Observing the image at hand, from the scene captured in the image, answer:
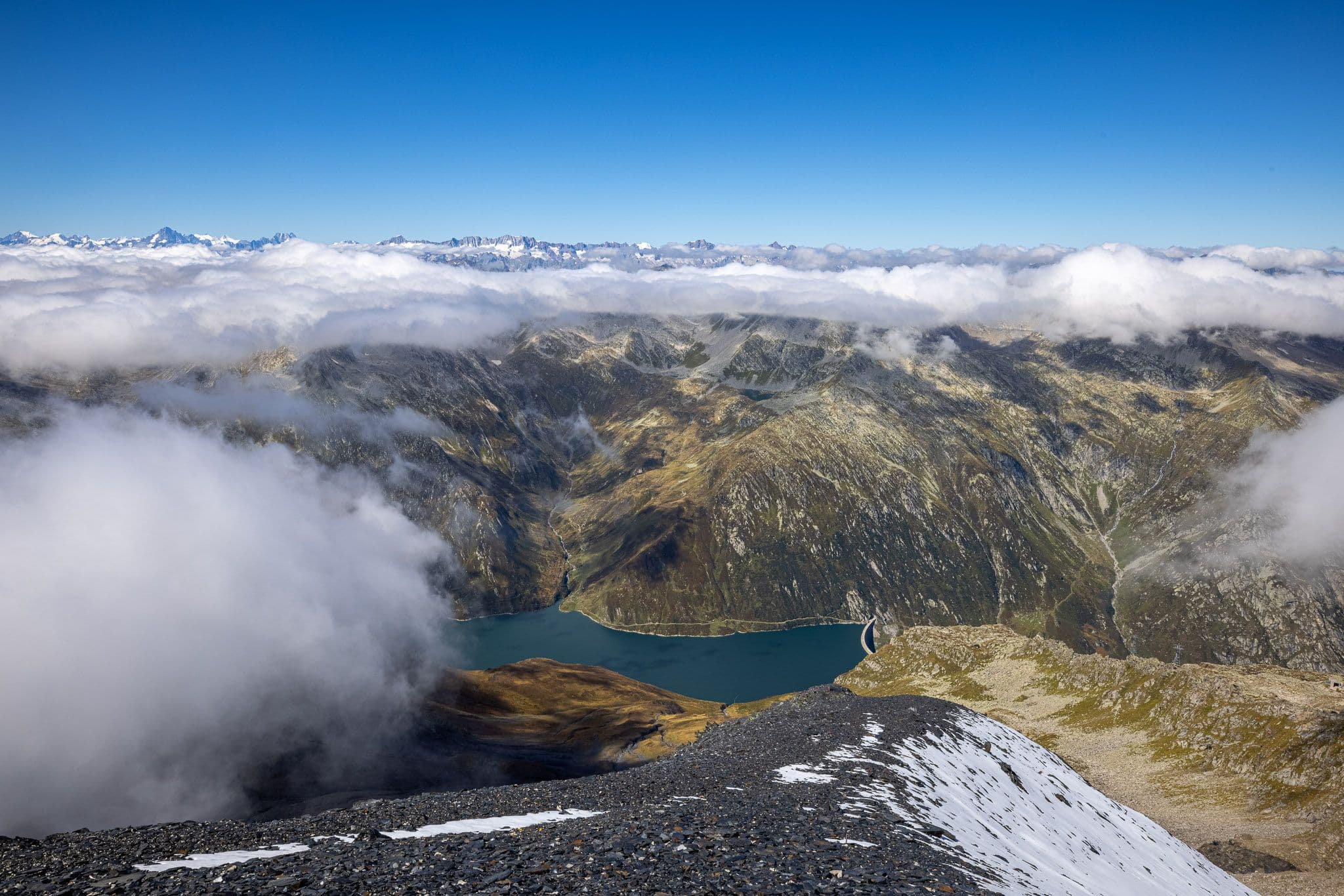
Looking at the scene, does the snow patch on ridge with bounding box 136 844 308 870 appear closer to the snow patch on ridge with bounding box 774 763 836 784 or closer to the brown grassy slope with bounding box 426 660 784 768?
the snow patch on ridge with bounding box 774 763 836 784

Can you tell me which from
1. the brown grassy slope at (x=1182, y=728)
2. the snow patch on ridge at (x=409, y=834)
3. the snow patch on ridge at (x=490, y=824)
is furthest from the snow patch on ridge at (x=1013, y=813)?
the brown grassy slope at (x=1182, y=728)

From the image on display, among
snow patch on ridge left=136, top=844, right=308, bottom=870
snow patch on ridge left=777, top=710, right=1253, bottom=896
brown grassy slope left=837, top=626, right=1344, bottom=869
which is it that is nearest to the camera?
snow patch on ridge left=136, top=844, right=308, bottom=870

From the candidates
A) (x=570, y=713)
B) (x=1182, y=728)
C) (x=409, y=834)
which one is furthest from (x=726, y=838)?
(x=1182, y=728)

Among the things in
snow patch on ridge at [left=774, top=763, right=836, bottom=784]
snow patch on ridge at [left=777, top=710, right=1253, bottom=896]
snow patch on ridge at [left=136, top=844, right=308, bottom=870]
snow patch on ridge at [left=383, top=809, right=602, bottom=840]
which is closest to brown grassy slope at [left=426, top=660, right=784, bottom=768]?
snow patch on ridge at [left=777, top=710, right=1253, bottom=896]

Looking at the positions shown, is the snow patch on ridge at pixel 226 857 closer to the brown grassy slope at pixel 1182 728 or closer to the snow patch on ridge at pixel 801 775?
the snow patch on ridge at pixel 801 775

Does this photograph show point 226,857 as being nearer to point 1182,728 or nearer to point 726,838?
point 726,838
